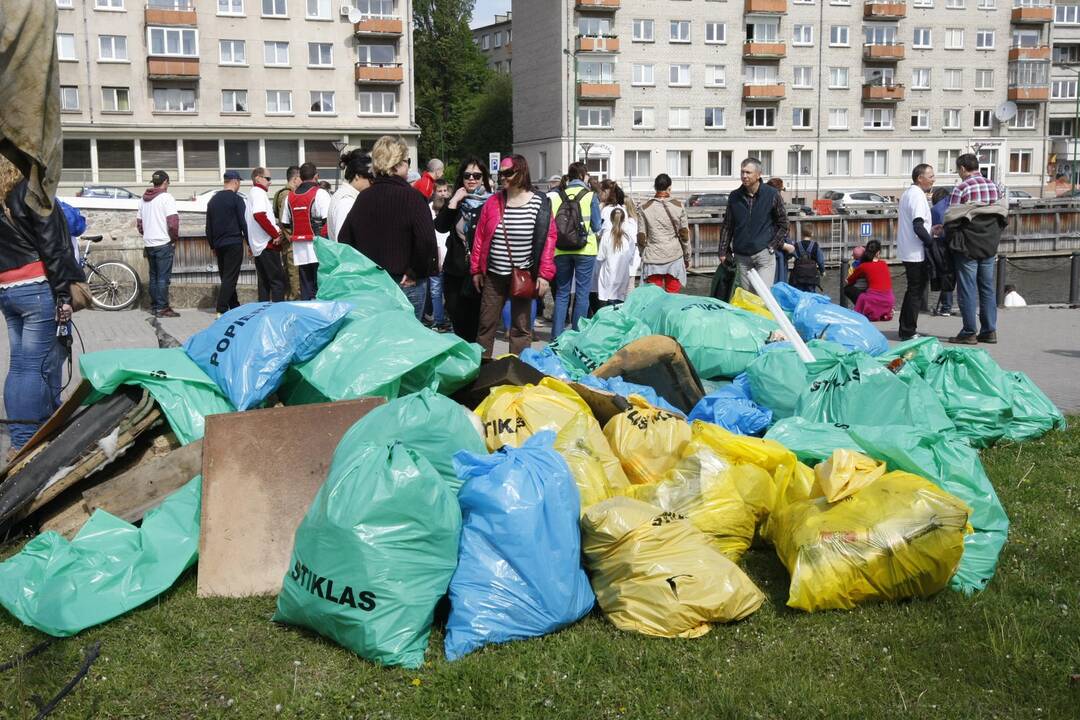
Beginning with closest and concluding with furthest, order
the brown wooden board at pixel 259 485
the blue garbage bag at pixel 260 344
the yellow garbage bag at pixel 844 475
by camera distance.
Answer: the yellow garbage bag at pixel 844 475, the brown wooden board at pixel 259 485, the blue garbage bag at pixel 260 344

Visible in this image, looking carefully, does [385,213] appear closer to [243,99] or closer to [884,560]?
[884,560]

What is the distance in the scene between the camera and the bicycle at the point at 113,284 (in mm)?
14062

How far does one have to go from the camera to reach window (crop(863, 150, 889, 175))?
63250 millimetres

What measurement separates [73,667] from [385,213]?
4.34 metres

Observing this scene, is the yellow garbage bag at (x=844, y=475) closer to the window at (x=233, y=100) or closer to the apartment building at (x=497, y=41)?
the window at (x=233, y=100)

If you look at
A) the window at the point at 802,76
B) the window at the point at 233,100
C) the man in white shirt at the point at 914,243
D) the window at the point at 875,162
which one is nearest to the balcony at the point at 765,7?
the window at the point at 802,76

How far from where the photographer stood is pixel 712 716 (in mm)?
3287

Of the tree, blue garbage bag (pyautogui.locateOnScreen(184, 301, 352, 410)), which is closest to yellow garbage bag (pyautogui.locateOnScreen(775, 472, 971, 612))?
blue garbage bag (pyautogui.locateOnScreen(184, 301, 352, 410))

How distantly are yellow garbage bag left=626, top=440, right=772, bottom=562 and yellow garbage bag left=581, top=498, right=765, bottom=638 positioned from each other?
0.40 m

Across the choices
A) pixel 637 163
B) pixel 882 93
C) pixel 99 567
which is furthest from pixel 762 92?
pixel 99 567

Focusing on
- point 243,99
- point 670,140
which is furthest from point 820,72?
point 243,99

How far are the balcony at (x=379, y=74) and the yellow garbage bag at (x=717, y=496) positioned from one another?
53167 mm

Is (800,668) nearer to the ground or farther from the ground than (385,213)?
nearer to the ground

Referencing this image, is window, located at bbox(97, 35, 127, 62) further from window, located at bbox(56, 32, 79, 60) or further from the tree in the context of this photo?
the tree
